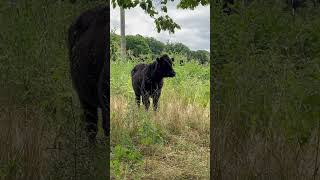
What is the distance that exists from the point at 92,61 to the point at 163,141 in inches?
94.8

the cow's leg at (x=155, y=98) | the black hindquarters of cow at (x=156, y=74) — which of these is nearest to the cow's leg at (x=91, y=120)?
the cow's leg at (x=155, y=98)

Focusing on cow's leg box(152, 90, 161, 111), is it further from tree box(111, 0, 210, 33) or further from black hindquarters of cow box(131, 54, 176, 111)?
tree box(111, 0, 210, 33)

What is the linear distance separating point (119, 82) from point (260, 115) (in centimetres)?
717

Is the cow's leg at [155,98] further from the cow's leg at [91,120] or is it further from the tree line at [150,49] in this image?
the cow's leg at [91,120]

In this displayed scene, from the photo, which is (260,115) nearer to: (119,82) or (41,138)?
(41,138)

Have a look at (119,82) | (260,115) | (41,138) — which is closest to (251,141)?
(260,115)

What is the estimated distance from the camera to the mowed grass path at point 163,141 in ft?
15.9

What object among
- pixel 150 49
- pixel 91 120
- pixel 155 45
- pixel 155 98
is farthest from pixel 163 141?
pixel 155 45

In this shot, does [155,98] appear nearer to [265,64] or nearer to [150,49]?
[265,64]

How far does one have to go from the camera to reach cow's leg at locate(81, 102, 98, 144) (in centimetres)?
362

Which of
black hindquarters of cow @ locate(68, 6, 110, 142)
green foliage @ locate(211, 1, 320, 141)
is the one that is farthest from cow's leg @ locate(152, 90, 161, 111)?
green foliage @ locate(211, 1, 320, 141)

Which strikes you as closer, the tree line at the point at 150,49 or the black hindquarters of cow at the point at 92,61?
the black hindquarters of cow at the point at 92,61

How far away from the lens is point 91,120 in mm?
3760

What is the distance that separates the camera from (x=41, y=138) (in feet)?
11.1
